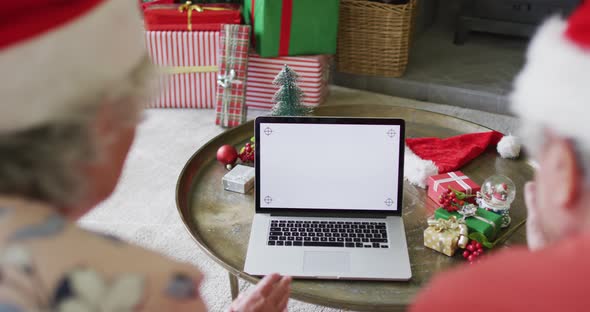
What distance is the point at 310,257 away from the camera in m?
1.25

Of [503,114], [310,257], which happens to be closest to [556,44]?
[310,257]

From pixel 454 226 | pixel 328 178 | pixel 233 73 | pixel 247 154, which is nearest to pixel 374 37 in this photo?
pixel 233 73

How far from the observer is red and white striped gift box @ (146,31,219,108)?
274cm

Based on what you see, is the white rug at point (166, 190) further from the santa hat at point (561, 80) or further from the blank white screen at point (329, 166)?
the santa hat at point (561, 80)

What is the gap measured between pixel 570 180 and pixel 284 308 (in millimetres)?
629

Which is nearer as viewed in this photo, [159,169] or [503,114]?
[159,169]

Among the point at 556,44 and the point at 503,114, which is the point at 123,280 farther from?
the point at 503,114

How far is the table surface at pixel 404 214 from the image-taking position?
1.17 m

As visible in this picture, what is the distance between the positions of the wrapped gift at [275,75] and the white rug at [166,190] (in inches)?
3.4

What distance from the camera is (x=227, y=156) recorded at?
1634mm

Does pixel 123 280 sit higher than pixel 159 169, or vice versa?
pixel 123 280

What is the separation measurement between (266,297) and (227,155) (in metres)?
0.68

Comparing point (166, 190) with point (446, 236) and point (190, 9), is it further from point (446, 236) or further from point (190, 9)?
point (446, 236)

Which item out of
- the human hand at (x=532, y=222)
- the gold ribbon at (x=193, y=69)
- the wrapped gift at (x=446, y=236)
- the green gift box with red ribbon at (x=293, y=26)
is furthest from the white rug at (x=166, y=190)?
the human hand at (x=532, y=222)
